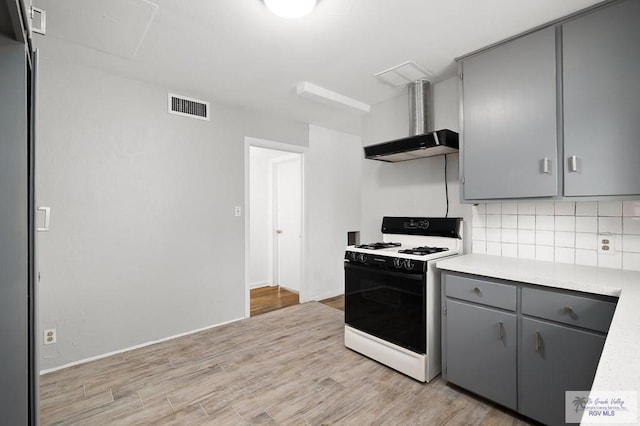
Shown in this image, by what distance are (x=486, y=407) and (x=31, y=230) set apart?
246 centimetres

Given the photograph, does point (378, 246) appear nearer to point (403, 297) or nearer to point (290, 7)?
point (403, 297)

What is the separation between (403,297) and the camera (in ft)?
7.38

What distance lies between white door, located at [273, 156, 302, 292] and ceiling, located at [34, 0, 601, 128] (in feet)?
6.14

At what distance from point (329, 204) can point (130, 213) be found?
245 centimetres

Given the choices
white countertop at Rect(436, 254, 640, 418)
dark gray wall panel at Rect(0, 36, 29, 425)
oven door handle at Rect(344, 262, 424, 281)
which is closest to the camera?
white countertop at Rect(436, 254, 640, 418)

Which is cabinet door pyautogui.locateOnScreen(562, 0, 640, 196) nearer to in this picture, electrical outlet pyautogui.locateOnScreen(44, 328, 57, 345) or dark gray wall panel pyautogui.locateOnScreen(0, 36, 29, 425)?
dark gray wall panel pyautogui.locateOnScreen(0, 36, 29, 425)

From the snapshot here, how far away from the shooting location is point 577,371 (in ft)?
5.16

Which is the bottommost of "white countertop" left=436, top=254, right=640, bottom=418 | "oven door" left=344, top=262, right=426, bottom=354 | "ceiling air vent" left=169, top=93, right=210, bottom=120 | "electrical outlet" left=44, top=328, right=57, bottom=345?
"electrical outlet" left=44, top=328, right=57, bottom=345

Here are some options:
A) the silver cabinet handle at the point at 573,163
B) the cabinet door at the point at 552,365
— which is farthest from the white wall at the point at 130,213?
the silver cabinet handle at the point at 573,163

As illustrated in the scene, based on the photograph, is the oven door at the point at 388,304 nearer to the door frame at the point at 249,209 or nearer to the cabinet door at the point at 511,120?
the cabinet door at the point at 511,120

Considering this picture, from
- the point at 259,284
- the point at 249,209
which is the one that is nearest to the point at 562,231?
the point at 249,209

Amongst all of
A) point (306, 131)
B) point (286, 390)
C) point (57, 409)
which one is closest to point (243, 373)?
point (286, 390)

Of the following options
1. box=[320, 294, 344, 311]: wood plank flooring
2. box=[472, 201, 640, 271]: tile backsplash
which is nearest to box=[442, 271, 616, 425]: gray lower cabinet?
box=[472, 201, 640, 271]: tile backsplash

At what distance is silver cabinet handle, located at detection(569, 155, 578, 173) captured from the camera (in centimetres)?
179
